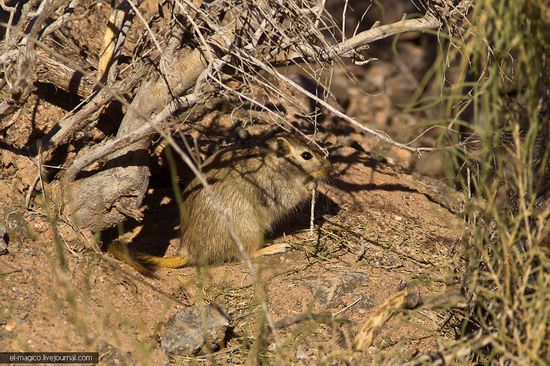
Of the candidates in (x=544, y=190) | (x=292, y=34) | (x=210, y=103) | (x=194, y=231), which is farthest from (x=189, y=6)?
(x=544, y=190)

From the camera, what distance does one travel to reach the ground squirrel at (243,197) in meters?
5.19

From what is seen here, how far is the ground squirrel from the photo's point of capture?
5191 mm

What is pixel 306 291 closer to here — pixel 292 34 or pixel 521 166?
pixel 292 34

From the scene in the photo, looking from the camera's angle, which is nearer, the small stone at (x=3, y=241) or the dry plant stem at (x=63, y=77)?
the small stone at (x=3, y=241)

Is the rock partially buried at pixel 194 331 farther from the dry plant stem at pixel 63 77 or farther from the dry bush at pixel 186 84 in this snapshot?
the dry plant stem at pixel 63 77

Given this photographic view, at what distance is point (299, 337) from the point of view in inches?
166

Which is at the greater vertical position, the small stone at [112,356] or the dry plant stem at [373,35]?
the dry plant stem at [373,35]

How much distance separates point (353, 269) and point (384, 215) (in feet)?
3.13

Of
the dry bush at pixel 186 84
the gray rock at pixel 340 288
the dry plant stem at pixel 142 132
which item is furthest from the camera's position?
the gray rock at pixel 340 288

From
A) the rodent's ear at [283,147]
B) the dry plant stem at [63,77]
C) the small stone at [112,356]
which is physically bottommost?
the small stone at [112,356]

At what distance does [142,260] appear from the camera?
490cm

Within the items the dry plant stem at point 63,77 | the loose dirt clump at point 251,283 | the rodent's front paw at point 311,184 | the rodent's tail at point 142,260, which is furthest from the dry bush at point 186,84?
the rodent's front paw at point 311,184

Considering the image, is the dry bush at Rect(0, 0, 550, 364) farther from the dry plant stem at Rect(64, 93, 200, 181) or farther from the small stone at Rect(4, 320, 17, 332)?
the small stone at Rect(4, 320, 17, 332)

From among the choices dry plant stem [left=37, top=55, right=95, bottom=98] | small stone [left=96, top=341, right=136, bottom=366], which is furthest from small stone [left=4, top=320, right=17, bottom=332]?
dry plant stem [left=37, top=55, right=95, bottom=98]
